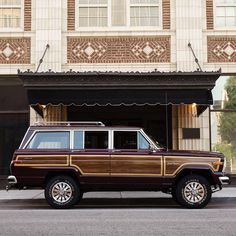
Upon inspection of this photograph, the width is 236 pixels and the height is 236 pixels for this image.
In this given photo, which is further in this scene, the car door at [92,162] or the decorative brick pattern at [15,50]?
the decorative brick pattern at [15,50]

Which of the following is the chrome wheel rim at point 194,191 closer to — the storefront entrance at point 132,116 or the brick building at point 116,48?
the brick building at point 116,48

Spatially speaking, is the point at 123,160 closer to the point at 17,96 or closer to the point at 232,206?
the point at 232,206

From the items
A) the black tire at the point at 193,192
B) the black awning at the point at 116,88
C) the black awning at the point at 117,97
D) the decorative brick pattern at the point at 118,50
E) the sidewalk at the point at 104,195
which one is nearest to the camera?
the black tire at the point at 193,192

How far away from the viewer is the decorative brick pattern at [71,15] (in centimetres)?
1695

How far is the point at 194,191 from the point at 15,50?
8472 mm

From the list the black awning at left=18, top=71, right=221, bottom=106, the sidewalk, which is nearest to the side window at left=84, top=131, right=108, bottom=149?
the black awning at left=18, top=71, right=221, bottom=106

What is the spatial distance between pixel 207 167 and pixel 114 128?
7.80 ft

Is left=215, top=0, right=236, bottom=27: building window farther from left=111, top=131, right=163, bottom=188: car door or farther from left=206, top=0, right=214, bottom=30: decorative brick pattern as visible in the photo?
left=111, top=131, right=163, bottom=188: car door

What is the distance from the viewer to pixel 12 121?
16781 millimetres

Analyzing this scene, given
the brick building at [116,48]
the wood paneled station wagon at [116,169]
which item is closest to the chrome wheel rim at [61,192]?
the wood paneled station wagon at [116,169]

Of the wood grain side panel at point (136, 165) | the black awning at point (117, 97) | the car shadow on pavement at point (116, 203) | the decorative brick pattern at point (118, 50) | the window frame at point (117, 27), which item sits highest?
the window frame at point (117, 27)

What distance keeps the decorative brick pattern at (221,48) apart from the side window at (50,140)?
699cm

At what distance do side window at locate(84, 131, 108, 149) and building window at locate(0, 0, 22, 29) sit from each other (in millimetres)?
6959

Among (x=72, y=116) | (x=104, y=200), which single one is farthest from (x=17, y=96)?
(x=104, y=200)
